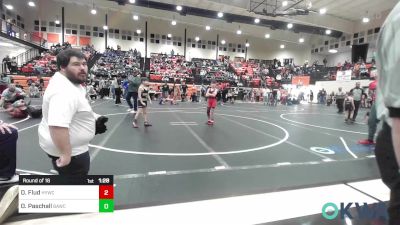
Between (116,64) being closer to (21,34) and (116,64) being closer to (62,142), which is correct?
(21,34)

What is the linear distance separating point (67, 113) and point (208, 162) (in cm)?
282

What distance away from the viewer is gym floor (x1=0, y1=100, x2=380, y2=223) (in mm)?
2992

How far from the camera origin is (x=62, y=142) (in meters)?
1.67

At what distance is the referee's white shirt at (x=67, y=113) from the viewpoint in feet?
5.41

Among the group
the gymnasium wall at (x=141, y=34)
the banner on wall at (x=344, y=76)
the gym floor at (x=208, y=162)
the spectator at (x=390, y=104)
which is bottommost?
the gym floor at (x=208, y=162)

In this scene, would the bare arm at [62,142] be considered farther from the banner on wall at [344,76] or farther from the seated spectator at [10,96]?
the banner on wall at [344,76]

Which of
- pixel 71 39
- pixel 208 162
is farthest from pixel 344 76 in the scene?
pixel 71 39

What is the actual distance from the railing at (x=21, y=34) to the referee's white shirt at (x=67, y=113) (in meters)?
25.2

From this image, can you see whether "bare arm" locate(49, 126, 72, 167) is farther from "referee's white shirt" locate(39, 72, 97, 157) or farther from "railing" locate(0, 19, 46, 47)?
"railing" locate(0, 19, 46, 47)

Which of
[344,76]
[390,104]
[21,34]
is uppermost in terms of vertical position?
[21,34]

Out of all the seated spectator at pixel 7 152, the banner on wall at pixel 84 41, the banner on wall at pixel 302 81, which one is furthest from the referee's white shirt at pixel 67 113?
the banner on wall at pixel 84 41

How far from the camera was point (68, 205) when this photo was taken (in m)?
2.03

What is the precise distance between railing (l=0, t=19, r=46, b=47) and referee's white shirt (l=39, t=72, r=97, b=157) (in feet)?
82.6
